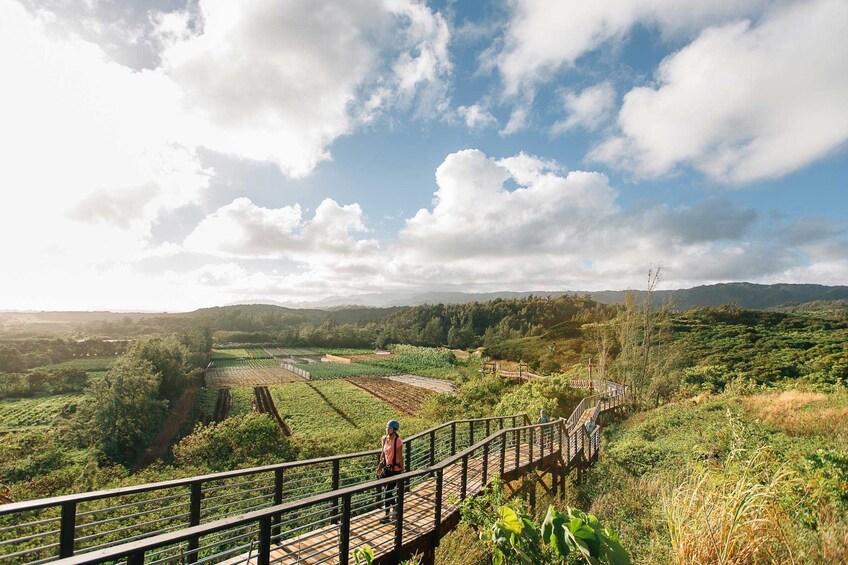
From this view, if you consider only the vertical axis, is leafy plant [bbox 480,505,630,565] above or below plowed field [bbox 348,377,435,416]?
above

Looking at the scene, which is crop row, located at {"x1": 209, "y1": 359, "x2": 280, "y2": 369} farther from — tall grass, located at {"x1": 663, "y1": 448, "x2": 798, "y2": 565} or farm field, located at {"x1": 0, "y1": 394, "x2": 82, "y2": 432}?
tall grass, located at {"x1": 663, "y1": 448, "x2": 798, "y2": 565}

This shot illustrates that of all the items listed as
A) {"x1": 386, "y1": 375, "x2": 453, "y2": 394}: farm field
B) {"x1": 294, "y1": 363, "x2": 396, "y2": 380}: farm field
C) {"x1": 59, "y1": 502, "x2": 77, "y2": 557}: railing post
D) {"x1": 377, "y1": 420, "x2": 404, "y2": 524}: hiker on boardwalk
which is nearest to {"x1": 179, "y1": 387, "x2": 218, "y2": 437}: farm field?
{"x1": 294, "y1": 363, "x2": 396, "y2": 380}: farm field

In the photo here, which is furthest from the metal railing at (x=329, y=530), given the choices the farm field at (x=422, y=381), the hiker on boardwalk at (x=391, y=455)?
the farm field at (x=422, y=381)

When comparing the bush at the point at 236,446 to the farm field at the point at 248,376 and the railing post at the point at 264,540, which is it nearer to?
the railing post at the point at 264,540

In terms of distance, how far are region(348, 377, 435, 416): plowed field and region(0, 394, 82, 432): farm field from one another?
3223 cm

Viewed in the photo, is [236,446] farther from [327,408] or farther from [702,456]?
[327,408]

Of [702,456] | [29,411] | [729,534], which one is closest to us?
[729,534]

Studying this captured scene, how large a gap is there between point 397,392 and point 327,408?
11.9m

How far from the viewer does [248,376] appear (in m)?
64.4

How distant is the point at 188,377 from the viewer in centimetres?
4819

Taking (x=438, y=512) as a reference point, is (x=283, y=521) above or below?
below

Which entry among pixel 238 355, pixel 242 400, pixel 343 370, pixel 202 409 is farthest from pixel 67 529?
pixel 238 355

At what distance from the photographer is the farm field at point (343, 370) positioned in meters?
64.9

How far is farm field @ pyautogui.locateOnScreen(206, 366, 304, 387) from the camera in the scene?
191ft
